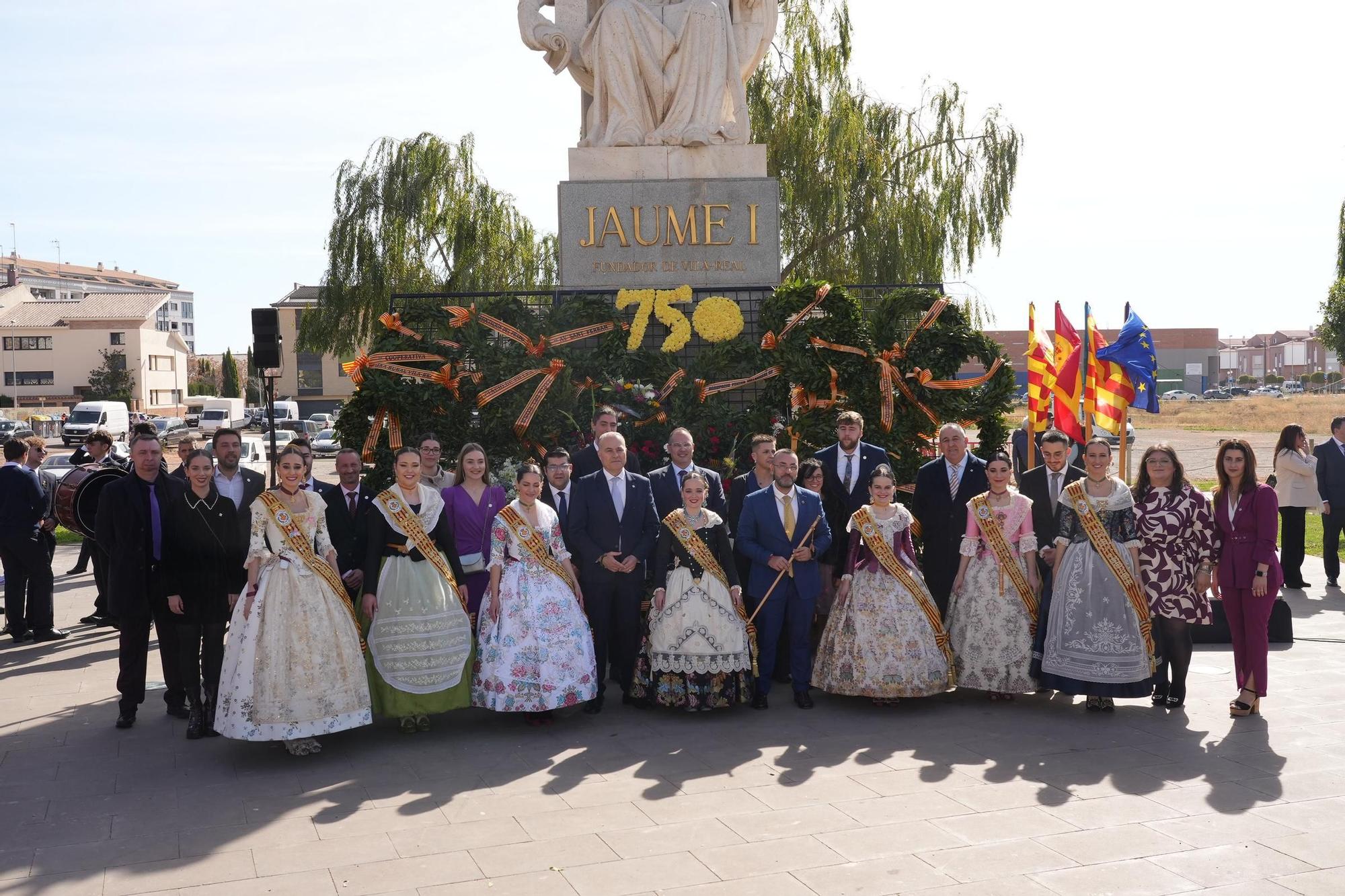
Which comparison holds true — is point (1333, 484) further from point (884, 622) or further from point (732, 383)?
point (884, 622)

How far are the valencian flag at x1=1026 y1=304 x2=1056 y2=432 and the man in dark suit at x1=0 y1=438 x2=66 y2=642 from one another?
8.30 m

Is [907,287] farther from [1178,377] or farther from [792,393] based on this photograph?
[1178,377]

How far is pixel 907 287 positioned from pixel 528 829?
6.27 m

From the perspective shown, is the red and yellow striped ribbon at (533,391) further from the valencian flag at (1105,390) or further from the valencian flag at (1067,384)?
the valencian flag at (1105,390)

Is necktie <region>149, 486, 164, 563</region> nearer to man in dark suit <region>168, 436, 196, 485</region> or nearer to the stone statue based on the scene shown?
man in dark suit <region>168, 436, 196, 485</region>

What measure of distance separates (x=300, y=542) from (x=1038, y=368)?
6.52m

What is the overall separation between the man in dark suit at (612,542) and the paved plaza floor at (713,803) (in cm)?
42

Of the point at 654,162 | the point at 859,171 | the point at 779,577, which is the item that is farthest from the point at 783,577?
the point at 859,171

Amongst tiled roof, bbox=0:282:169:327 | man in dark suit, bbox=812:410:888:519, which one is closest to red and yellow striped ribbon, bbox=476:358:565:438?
man in dark suit, bbox=812:410:888:519

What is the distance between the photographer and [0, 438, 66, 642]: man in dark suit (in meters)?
9.84

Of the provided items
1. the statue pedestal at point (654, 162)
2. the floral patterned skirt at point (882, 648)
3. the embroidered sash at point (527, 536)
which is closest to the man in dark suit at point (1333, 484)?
the statue pedestal at point (654, 162)

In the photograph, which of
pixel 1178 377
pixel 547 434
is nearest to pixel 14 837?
pixel 547 434

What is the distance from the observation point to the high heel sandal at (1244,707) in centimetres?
684

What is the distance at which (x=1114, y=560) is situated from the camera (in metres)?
6.96
